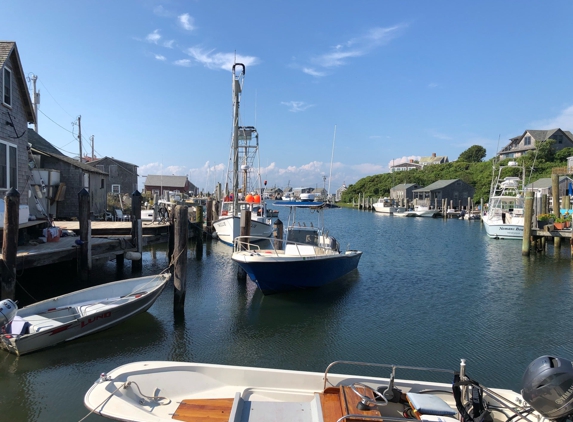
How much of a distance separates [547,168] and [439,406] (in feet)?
255

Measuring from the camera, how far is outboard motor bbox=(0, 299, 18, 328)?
27.9ft

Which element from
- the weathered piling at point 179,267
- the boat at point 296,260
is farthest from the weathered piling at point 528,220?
the weathered piling at point 179,267

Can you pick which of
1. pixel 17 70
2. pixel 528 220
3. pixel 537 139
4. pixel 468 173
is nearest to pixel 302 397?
pixel 17 70

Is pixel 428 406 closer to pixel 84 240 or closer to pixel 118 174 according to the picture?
pixel 84 240

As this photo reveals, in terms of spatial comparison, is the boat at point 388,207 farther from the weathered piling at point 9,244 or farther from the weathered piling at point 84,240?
the weathered piling at point 9,244

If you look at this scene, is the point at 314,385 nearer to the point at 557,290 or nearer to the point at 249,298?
the point at 249,298

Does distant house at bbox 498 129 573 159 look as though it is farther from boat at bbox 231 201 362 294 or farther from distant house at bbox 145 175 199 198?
boat at bbox 231 201 362 294

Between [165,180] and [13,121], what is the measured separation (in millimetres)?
57457

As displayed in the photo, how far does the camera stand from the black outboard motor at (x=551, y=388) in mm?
4254

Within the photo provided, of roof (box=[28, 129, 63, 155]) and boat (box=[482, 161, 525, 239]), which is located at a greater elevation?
roof (box=[28, 129, 63, 155])

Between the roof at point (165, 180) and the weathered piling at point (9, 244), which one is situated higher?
the roof at point (165, 180)

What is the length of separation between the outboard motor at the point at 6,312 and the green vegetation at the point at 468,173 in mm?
68519

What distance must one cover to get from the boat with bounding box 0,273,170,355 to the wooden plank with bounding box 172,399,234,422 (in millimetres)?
5342

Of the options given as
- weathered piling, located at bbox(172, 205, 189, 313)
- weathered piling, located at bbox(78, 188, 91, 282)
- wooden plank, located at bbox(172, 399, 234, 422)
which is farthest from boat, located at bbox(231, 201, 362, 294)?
wooden plank, located at bbox(172, 399, 234, 422)
